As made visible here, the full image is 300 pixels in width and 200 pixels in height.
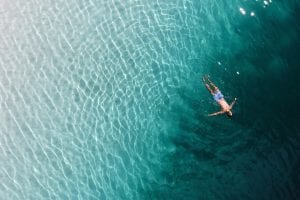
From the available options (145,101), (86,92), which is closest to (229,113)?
(145,101)

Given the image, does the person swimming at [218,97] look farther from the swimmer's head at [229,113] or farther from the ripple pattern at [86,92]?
A: the ripple pattern at [86,92]

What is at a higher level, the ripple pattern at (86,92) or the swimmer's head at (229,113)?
the ripple pattern at (86,92)

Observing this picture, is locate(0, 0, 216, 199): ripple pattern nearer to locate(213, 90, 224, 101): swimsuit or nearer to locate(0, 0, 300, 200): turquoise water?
locate(0, 0, 300, 200): turquoise water

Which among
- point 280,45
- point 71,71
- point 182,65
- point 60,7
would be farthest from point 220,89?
point 60,7

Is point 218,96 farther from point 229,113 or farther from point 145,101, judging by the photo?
point 145,101

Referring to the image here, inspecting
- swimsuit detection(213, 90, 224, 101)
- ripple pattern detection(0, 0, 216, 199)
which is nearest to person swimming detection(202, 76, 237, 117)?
swimsuit detection(213, 90, 224, 101)

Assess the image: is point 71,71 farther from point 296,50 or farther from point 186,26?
point 296,50

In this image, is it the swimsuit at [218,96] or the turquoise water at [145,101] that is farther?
the swimsuit at [218,96]

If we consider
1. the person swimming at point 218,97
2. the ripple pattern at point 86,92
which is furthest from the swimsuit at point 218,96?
the ripple pattern at point 86,92
